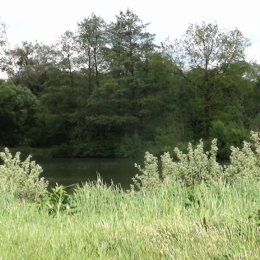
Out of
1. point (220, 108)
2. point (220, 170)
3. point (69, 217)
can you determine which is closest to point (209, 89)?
point (220, 108)

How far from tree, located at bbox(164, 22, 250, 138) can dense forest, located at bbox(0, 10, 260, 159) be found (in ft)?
0.29

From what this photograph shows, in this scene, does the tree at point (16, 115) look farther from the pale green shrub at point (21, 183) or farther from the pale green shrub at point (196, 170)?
the pale green shrub at point (196, 170)

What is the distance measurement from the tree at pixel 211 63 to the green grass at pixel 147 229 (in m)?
35.5

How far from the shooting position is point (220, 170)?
768cm

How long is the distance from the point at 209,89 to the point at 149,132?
→ 7.94 meters

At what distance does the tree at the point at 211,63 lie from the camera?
40156mm

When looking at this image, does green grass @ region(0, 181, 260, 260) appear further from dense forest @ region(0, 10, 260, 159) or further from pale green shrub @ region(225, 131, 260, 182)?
dense forest @ region(0, 10, 260, 159)

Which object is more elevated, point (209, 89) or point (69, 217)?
point (209, 89)

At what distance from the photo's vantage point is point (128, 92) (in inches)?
1796

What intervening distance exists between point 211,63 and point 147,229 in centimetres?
3786

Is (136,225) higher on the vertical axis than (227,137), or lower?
higher

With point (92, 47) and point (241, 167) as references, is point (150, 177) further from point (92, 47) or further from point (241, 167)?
point (92, 47)

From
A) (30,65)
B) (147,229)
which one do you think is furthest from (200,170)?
(30,65)

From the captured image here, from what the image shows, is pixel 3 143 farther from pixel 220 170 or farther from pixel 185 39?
pixel 220 170
